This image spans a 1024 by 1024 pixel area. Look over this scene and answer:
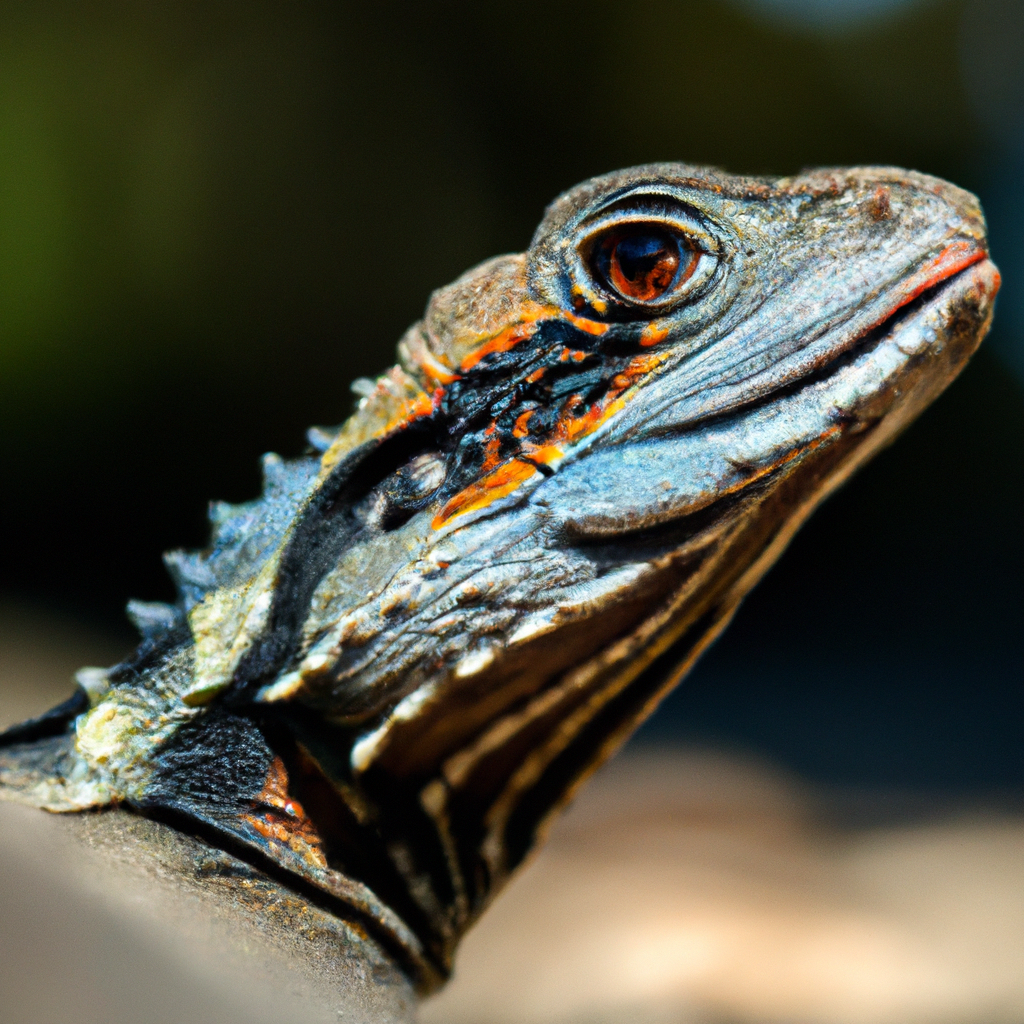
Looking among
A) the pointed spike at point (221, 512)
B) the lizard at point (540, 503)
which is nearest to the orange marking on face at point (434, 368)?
the lizard at point (540, 503)

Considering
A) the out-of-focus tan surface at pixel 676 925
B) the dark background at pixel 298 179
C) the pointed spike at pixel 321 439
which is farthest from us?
the dark background at pixel 298 179

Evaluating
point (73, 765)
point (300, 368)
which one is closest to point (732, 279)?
point (73, 765)

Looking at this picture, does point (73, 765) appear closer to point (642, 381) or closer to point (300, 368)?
point (642, 381)

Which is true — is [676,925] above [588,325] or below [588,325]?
below

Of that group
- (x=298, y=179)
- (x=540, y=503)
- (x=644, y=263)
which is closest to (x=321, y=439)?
(x=540, y=503)

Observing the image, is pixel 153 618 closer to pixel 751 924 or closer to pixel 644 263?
pixel 644 263

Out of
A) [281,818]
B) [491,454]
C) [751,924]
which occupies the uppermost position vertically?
[491,454]

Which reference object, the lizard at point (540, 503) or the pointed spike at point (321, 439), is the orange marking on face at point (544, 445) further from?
the pointed spike at point (321, 439)

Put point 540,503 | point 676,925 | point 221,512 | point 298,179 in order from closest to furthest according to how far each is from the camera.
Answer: point 540,503
point 221,512
point 676,925
point 298,179
